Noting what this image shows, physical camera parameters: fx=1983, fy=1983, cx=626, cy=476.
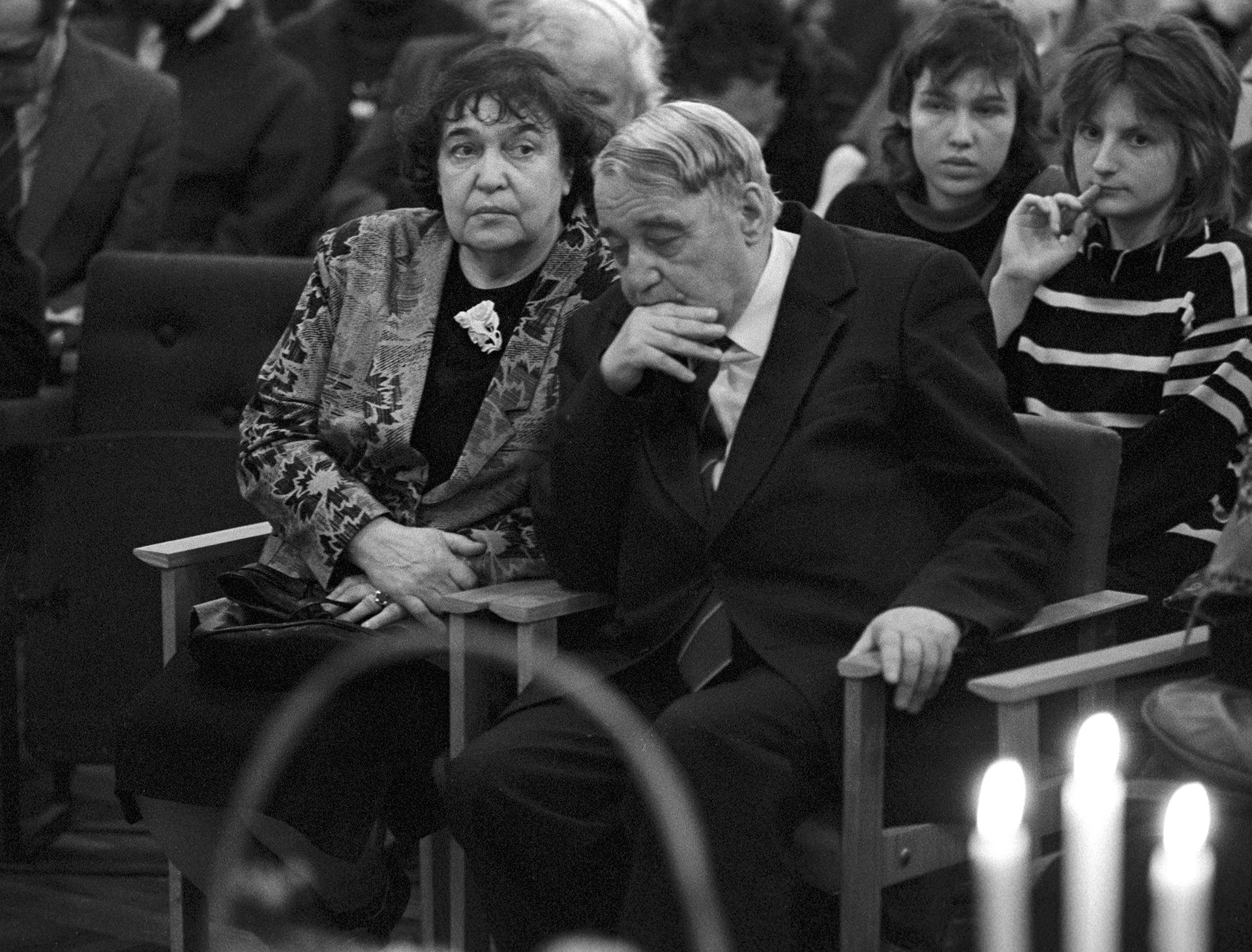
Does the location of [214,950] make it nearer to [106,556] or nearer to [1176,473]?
[106,556]

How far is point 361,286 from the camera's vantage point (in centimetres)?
298

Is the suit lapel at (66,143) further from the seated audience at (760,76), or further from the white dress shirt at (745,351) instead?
the white dress shirt at (745,351)

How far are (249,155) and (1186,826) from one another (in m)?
4.11

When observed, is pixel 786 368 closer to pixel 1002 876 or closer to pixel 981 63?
pixel 981 63

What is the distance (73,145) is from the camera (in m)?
4.40

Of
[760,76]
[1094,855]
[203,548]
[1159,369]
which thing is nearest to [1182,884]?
[1094,855]

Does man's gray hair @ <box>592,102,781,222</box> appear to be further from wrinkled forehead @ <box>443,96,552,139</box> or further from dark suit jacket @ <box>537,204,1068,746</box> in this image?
wrinkled forehead @ <box>443,96,552,139</box>

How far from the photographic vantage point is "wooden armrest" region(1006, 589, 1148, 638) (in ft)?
8.12

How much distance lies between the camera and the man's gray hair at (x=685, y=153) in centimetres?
250

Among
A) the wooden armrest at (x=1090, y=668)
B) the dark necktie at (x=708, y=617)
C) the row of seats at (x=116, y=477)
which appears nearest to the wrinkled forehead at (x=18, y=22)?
→ the row of seats at (x=116, y=477)

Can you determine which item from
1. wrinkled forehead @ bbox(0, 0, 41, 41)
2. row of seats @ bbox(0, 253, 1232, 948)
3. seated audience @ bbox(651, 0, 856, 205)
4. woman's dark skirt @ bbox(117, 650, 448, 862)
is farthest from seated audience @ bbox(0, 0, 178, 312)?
woman's dark skirt @ bbox(117, 650, 448, 862)

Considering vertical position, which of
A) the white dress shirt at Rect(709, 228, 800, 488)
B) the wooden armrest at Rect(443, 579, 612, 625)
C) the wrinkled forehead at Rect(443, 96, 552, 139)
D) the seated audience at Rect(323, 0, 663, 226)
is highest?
the seated audience at Rect(323, 0, 663, 226)

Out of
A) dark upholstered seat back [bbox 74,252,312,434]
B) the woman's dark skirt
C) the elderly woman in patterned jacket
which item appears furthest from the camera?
dark upholstered seat back [bbox 74,252,312,434]

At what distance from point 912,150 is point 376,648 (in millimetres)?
2205
